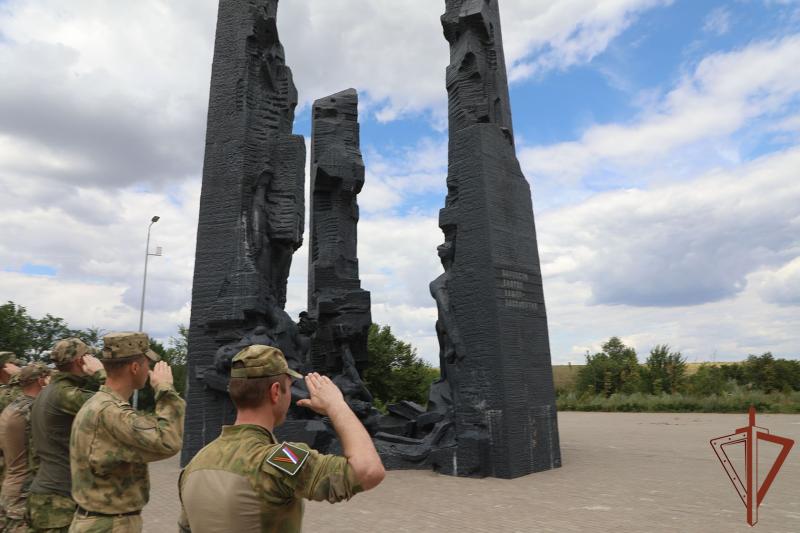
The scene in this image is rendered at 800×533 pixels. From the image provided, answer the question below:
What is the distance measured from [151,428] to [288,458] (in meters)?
1.08

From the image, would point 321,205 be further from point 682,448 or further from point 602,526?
point 602,526

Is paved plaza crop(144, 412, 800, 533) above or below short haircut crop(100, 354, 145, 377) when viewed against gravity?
below

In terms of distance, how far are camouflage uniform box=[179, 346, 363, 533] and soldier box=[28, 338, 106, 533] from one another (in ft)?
→ 5.46

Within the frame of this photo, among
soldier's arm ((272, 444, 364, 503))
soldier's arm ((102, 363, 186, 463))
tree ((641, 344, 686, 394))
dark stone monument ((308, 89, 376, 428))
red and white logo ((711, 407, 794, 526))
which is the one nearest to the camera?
soldier's arm ((272, 444, 364, 503))

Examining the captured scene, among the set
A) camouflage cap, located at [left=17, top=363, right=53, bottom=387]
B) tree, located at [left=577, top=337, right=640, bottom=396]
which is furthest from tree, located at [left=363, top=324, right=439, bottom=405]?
camouflage cap, located at [left=17, top=363, right=53, bottom=387]

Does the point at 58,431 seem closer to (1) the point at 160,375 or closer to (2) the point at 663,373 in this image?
(1) the point at 160,375

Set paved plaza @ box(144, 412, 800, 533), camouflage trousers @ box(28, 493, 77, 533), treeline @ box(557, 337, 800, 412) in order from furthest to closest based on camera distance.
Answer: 1. treeline @ box(557, 337, 800, 412)
2. paved plaza @ box(144, 412, 800, 533)
3. camouflage trousers @ box(28, 493, 77, 533)

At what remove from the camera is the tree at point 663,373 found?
91.5ft

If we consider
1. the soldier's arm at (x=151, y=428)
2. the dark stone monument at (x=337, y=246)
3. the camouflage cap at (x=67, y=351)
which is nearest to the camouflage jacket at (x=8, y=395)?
the camouflage cap at (x=67, y=351)

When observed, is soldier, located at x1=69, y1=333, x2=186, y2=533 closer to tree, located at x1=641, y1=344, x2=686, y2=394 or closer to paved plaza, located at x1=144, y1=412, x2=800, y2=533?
paved plaza, located at x1=144, y1=412, x2=800, y2=533

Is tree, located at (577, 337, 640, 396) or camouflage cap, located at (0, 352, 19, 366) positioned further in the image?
tree, located at (577, 337, 640, 396)

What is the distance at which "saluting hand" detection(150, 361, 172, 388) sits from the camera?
2.75m

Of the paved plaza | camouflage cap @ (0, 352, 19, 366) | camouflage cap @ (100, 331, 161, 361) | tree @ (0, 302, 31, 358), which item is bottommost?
the paved plaza

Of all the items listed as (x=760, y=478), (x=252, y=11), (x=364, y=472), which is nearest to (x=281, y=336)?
(x=252, y=11)
